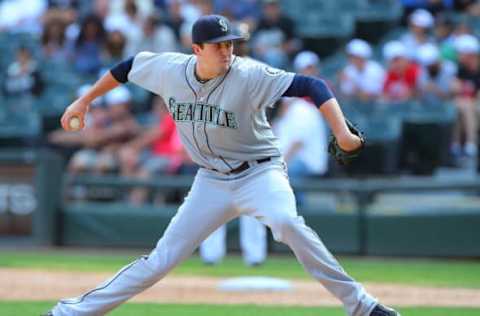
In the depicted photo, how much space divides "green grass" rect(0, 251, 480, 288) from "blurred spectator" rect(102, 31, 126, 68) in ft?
12.6

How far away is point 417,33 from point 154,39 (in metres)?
3.85

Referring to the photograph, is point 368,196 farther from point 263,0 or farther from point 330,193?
point 263,0

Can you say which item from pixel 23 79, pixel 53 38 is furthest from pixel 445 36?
pixel 23 79

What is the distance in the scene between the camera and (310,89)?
579 cm

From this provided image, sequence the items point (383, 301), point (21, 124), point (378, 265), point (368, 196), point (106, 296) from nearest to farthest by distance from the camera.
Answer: point (106, 296)
point (383, 301)
point (378, 265)
point (368, 196)
point (21, 124)

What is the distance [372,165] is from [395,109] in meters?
0.77

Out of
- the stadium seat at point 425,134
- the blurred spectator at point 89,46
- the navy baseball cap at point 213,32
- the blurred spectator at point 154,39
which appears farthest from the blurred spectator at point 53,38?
the navy baseball cap at point 213,32

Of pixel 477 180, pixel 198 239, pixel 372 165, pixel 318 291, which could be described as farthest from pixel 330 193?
pixel 198 239

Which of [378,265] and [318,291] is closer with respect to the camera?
[318,291]

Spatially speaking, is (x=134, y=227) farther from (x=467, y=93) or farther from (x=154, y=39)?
(x=467, y=93)

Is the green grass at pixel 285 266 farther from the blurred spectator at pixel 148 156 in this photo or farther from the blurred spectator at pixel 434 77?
the blurred spectator at pixel 434 77

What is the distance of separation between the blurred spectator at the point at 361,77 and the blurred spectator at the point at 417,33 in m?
0.53

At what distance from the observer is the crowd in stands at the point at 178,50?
13078 millimetres

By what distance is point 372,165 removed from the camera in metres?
13.5
